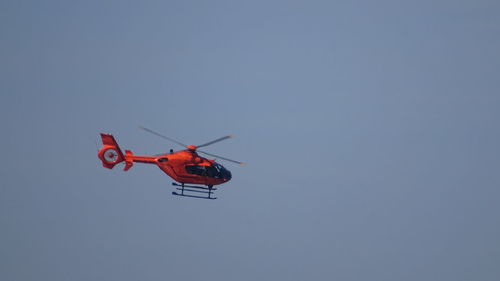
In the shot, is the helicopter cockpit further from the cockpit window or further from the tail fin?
the tail fin

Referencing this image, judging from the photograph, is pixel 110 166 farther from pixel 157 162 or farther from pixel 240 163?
pixel 240 163

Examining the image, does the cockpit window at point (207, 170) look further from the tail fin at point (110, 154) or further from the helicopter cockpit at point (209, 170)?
the tail fin at point (110, 154)

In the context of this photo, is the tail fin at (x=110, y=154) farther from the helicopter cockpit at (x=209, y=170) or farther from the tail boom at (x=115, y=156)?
the helicopter cockpit at (x=209, y=170)

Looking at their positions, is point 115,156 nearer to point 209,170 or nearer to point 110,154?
point 110,154

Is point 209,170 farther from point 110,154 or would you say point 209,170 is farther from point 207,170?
point 110,154

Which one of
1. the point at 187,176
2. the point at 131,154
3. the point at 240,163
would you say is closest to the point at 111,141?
the point at 131,154

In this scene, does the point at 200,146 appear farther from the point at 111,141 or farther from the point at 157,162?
the point at 111,141

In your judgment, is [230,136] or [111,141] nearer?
[230,136]

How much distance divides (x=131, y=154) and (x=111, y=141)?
157 cm

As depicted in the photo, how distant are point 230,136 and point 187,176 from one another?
5.85 meters

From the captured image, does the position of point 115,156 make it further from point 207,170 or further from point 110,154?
point 207,170

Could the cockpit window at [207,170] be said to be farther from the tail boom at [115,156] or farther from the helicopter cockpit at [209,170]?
the tail boom at [115,156]

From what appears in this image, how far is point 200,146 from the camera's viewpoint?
127 ft

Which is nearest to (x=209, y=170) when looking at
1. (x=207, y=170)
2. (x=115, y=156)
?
(x=207, y=170)
